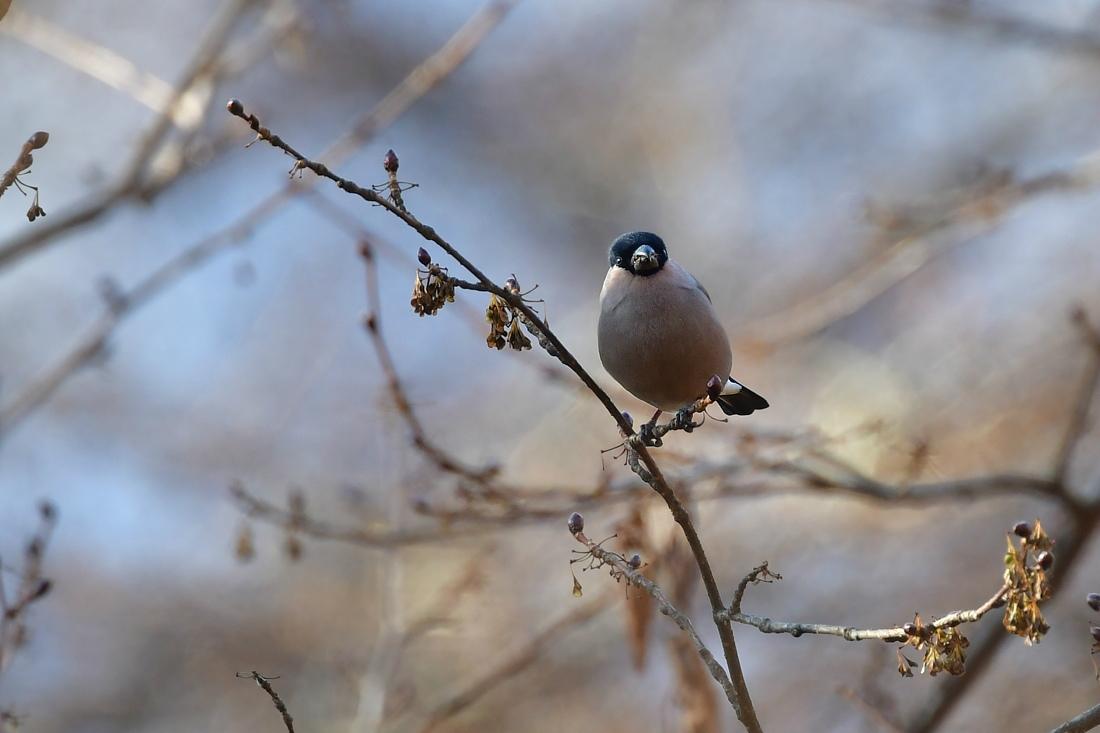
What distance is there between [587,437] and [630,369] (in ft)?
14.2

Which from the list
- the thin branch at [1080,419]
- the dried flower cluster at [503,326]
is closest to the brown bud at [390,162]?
the dried flower cluster at [503,326]

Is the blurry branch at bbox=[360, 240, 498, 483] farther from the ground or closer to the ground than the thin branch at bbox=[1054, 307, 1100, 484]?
closer to the ground

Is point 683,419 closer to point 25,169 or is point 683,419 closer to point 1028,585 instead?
point 1028,585

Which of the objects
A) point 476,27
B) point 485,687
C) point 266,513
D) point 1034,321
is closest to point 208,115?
point 476,27

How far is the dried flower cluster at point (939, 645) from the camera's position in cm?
178

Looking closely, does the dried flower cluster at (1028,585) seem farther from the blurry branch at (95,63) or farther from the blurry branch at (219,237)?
the blurry branch at (95,63)

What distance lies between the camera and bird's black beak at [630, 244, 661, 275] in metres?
3.00

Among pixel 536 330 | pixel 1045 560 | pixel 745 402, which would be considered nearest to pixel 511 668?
pixel 745 402

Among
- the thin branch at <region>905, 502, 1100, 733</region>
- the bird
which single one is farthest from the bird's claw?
the thin branch at <region>905, 502, 1100, 733</region>

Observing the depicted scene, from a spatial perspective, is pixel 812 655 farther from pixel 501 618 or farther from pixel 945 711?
pixel 945 711

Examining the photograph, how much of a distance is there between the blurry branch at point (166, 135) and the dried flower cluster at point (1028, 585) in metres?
4.16

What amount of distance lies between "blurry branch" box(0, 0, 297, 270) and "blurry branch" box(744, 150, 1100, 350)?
2.99m

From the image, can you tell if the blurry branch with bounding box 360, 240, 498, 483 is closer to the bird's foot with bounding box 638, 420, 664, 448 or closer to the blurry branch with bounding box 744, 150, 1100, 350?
the bird's foot with bounding box 638, 420, 664, 448

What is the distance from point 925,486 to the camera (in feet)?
13.4
